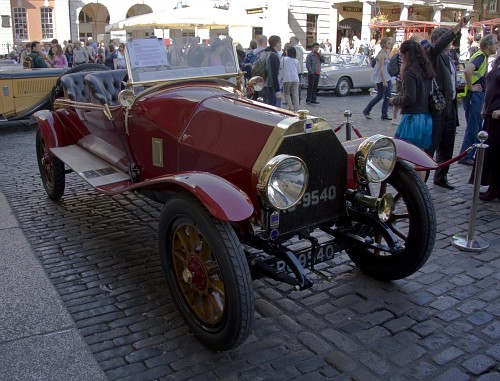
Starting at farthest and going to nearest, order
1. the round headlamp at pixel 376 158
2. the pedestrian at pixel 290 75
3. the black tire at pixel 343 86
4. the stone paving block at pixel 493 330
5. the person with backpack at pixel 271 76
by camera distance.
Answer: the black tire at pixel 343 86 < the pedestrian at pixel 290 75 < the person with backpack at pixel 271 76 < the round headlamp at pixel 376 158 < the stone paving block at pixel 493 330

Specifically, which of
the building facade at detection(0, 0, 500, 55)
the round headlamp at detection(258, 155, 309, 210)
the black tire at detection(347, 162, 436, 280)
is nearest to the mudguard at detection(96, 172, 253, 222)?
the round headlamp at detection(258, 155, 309, 210)

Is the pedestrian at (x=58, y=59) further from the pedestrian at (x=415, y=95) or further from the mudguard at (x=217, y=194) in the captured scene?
the mudguard at (x=217, y=194)

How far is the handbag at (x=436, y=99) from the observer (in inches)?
233

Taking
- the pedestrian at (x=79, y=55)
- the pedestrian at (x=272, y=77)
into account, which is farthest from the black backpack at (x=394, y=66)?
the pedestrian at (x=79, y=55)

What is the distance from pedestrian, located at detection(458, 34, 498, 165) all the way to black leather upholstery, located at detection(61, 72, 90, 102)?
16.0 ft

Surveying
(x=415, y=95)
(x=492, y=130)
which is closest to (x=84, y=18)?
(x=415, y=95)

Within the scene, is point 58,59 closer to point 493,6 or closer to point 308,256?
point 308,256

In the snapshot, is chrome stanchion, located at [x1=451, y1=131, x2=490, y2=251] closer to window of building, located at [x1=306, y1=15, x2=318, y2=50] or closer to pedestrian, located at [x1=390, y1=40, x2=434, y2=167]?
pedestrian, located at [x1=390, y1=40, x2=434, y2=167]

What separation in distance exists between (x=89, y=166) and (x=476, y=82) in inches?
203

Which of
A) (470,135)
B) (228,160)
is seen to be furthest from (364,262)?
(470,135)

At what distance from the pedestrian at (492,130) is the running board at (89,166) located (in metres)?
3.99

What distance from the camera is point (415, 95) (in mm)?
5809

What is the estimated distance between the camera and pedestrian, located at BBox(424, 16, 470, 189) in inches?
233

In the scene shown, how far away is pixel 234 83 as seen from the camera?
4.86 meters
